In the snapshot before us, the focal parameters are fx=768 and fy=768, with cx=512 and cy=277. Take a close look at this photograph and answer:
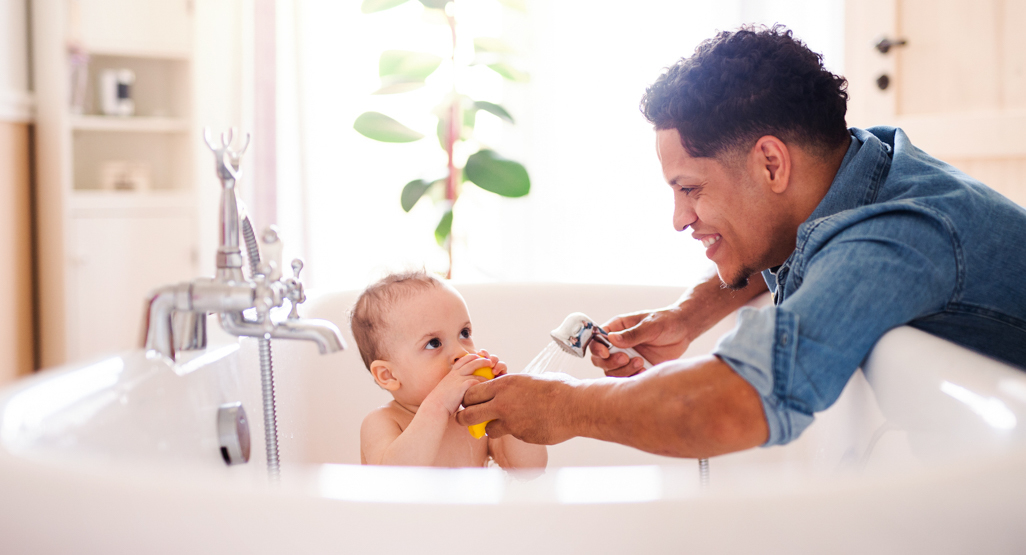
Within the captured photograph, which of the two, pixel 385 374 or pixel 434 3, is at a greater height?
pixel 434 3

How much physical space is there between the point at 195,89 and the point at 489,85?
1.04 metres

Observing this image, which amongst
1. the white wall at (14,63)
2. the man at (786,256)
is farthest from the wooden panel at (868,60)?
the white wall at (14,63)

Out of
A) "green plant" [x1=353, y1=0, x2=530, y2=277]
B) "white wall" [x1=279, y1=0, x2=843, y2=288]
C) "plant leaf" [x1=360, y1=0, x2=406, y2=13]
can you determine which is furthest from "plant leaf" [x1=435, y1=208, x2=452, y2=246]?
"plant leaf" [x1=360, y1=0, x2=406, y2=13]

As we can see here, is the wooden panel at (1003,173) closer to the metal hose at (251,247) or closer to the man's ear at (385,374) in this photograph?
the man's ear at (385,374)

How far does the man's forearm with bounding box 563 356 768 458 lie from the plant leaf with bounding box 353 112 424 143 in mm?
1754

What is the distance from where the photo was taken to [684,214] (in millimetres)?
1165

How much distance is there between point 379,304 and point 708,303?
2.05 feet

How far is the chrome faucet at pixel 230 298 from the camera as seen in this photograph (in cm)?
90

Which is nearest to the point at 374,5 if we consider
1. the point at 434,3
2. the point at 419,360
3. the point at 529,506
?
the point at 434,3

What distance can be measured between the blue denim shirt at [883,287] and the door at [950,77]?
128cm

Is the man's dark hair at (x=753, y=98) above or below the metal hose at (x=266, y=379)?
above

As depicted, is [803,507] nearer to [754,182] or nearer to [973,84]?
[754,182]

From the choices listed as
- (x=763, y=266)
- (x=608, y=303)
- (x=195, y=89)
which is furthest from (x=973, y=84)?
(x=195, y=89)

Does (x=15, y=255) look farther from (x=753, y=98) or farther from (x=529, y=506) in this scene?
(x=529, y=506)
